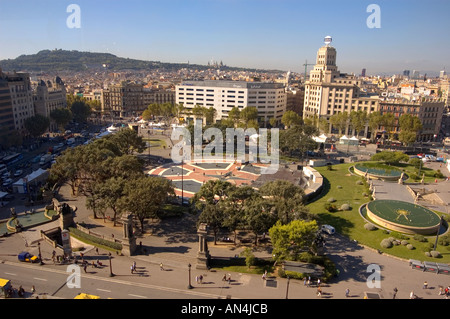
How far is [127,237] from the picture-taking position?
3369 cm

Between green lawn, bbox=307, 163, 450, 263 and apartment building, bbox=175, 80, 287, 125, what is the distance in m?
60.9

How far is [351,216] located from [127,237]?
29.6 metres

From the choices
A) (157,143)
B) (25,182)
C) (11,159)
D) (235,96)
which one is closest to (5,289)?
(25,182)

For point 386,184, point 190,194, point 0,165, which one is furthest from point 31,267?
point 386,184

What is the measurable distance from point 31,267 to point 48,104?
94.8 metres

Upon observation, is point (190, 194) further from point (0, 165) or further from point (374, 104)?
point (374, 104)

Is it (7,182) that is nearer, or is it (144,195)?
(144,195)

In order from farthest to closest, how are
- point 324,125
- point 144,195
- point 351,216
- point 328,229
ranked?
point 324,125
point 351,216
point 328,229
point 144,195

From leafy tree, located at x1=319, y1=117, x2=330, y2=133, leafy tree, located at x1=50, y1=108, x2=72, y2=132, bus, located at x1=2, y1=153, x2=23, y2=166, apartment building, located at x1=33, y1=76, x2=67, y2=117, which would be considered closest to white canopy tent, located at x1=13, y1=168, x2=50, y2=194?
bus, located at x1=2, y1=153, x2=23, y2=166

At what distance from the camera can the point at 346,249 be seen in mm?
36312

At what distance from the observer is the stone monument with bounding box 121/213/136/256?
33.4 m

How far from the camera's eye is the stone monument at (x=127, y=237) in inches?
1316

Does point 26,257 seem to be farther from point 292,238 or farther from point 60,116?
point 60,116

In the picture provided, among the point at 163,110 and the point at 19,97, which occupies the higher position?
the point at 19,97
